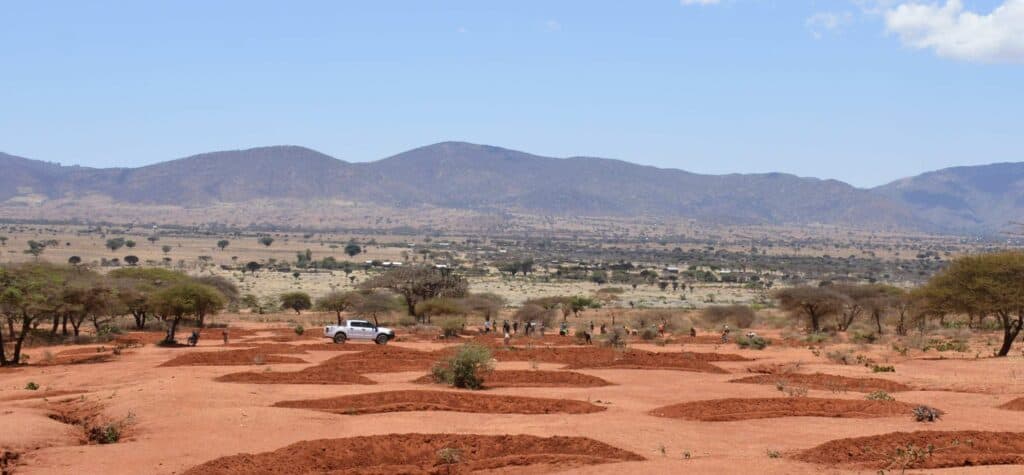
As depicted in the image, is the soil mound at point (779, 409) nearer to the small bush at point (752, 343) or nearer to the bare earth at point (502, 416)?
the bare earth at point (502, 416)

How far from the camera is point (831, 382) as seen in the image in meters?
33.1

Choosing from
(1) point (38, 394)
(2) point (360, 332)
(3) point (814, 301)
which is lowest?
(2) point (360, 332)

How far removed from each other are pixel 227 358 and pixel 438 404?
15123mm

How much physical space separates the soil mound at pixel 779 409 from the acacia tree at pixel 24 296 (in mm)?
23981

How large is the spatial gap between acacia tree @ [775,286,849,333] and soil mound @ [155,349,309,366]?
31.3m

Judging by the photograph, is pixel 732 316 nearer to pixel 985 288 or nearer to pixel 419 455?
pixel 985 288

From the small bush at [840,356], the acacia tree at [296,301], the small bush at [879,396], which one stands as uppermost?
the small bush at [879,396]

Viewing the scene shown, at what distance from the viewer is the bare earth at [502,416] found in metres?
19.2

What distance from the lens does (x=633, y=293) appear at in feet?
324

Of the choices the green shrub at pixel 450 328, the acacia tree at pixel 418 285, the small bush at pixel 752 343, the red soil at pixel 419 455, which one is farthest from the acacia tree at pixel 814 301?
the red soil at pixel 419 455

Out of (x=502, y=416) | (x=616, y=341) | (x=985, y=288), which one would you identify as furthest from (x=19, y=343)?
(x=985, y=288)

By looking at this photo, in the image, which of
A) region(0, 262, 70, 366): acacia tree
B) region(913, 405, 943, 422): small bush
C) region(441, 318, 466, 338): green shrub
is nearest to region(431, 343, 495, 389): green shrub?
region(913, 405, 943, 422): small bush

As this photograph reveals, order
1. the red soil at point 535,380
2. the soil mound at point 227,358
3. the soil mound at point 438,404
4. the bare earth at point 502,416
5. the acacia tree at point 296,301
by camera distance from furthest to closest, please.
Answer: the acacia tree at point 296,301, the soil mound at point 227,358, the red soil at point 535,380, the soil mound at point 438,404, the bare earth at point 502,416

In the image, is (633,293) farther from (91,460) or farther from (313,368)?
(91,460)
